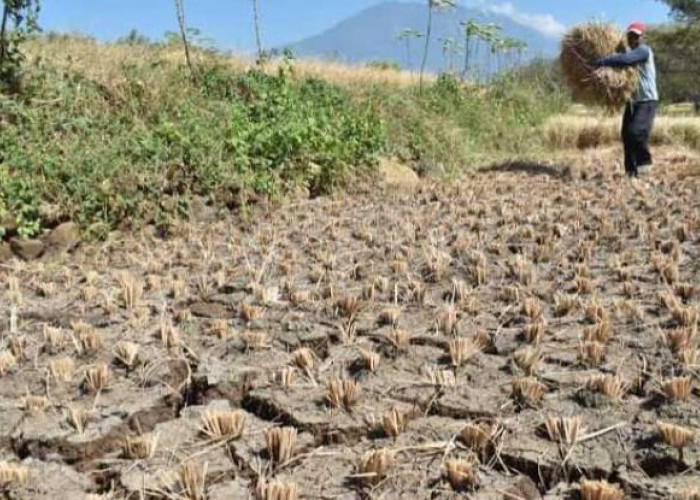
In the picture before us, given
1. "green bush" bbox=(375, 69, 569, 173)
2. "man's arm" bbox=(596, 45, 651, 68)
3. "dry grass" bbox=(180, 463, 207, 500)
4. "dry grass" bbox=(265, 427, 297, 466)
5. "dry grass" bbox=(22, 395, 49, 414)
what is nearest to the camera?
"dry grass" bbox=(180, 463, 207, 500)

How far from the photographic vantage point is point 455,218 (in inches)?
184

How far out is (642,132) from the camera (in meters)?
6.58

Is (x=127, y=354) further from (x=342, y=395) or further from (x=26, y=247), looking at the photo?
(x=26, y=247)

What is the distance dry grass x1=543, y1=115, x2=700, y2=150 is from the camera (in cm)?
934

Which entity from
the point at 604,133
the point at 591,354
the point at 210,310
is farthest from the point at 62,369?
the point at 604,133

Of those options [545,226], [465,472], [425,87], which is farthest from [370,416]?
[425,87]

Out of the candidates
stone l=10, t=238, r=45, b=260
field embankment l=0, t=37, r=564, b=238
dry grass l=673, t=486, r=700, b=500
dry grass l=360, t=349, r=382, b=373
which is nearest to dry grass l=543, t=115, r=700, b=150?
field embankment l=0, t=37, r=564, b=238

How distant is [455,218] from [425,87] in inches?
214

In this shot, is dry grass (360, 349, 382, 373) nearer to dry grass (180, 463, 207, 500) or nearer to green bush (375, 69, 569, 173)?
dry grass (180, 463, 207, 500)

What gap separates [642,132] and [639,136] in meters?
0.04

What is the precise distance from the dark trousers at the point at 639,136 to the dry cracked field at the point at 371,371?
2.63 meters

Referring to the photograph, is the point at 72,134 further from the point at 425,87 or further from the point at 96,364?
the point at 425,87

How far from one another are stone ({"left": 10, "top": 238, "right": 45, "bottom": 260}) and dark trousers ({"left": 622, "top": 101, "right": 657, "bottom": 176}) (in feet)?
15.0

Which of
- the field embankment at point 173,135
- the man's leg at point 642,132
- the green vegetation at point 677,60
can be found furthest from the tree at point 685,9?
the man's leg at point 642,132
